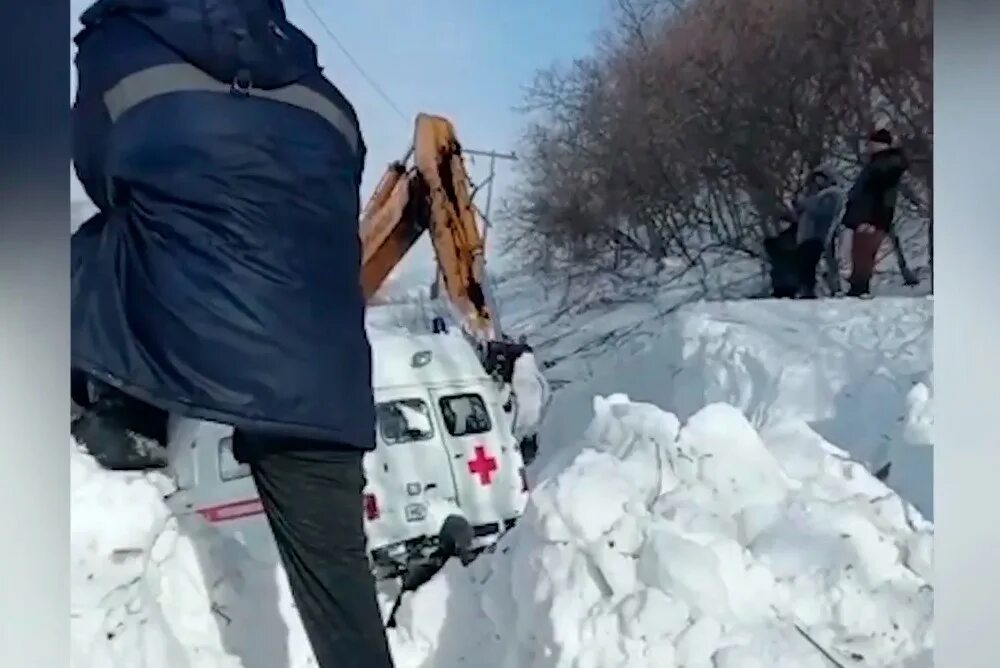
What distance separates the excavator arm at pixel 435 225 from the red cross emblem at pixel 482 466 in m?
0.09

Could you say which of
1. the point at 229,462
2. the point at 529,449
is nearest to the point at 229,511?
the point at 229,462

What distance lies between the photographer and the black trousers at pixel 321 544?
4.41ft

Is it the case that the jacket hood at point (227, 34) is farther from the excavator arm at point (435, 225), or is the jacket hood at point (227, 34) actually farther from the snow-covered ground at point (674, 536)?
the snow-covered ground at point (674, 536)

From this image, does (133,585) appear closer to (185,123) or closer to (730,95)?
(185,123)

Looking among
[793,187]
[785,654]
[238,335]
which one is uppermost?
[793,187]

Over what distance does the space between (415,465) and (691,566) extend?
0.90 feet

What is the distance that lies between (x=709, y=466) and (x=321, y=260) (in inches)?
16.3

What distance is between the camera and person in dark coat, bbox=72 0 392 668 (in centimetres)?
133

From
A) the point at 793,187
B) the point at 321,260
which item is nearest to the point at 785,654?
the point at 793,187

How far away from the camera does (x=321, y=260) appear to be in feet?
4.47

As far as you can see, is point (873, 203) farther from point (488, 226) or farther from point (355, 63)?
point (355, 63)

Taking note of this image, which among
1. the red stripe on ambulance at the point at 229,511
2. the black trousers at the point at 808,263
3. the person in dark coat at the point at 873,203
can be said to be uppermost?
the person in dark coat at the point at 873,203

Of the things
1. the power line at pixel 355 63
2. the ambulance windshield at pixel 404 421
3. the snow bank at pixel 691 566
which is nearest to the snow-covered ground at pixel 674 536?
the snow bank at pixel 691 566

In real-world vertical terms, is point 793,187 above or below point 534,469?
above
